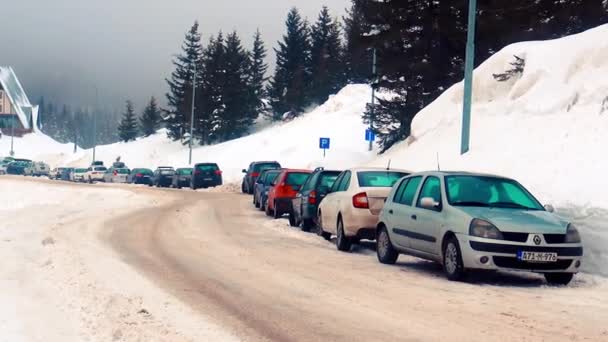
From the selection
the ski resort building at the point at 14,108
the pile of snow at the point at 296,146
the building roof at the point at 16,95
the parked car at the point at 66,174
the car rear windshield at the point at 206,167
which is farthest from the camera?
the building roof at the point at 16,95

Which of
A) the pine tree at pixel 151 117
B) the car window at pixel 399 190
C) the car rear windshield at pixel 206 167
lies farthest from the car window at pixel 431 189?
the pine tree at pixel 151 117

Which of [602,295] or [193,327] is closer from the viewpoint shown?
[193,327]

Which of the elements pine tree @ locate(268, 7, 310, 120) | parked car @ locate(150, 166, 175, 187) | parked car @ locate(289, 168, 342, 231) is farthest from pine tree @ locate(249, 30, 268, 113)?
parked car @ locate(289, 168, 342, 231)

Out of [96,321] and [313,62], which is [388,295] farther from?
[313,62]

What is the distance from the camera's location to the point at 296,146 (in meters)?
65.9

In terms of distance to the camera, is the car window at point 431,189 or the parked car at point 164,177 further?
the parked car at point 164,177

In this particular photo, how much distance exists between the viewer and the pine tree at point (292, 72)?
89.9 metres

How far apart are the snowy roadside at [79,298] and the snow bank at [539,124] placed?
7658 millimetres

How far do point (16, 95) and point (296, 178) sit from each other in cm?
12507

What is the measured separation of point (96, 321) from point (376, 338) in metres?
2.57

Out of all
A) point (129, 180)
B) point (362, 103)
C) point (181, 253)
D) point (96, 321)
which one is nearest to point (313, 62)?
point (362, 103)

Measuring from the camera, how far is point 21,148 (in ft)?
423

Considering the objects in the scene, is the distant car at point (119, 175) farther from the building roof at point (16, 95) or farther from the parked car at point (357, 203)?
the building roof at point (16, 95)

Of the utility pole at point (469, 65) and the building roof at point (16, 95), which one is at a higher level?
the building roof at point (16, 95)
